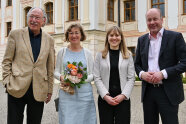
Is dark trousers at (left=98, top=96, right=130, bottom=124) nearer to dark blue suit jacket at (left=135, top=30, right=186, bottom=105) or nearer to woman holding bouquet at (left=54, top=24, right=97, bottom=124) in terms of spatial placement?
woman holding bouquet at (left=54, top=24, right=97, bottom=124)

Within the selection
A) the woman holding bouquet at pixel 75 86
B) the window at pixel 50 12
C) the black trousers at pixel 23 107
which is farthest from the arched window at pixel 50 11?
the black trousers at pixel 23 107

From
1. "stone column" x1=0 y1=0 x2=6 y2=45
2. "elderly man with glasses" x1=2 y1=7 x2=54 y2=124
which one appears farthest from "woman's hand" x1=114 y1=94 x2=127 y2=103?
"stone column" x1=0 y1=0 x2=6 y2=45

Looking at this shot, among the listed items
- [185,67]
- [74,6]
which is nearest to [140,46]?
[185,67]

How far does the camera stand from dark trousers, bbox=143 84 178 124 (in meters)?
3.64

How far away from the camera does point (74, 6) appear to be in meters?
20.2

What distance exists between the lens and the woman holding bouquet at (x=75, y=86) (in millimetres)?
4039

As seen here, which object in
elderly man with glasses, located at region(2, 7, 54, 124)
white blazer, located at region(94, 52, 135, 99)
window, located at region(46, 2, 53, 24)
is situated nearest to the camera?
elderly man with glasses, located at region(2, 7, 54, 124)

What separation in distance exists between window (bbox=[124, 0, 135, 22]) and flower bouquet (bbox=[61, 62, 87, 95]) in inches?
649

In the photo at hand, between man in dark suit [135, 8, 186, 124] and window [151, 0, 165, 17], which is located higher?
window [151, 0, 165, 17]

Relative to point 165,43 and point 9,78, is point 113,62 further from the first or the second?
point 9,78

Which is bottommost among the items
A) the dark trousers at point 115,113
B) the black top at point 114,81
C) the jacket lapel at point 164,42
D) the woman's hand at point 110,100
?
the dark trousers at point 115,113

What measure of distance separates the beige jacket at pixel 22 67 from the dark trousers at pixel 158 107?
57.0 inches

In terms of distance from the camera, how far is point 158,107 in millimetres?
3736

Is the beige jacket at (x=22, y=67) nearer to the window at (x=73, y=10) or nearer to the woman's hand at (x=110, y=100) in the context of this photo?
the woman's hand at (x=110, y=100)
